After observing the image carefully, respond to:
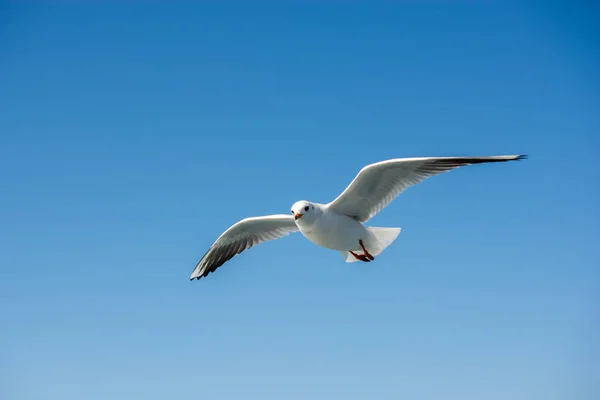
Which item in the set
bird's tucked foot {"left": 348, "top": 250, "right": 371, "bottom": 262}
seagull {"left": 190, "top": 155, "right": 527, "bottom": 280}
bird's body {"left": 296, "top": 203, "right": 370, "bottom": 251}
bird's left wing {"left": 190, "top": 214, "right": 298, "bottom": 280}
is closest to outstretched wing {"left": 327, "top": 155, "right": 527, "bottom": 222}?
seagull {"left": 190, "top": 155, "right": 527, "bottom": 280}

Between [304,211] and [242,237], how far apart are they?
8.27 ft

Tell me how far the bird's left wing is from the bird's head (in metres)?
1.27

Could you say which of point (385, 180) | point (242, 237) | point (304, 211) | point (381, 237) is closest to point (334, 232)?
point (304, 211)

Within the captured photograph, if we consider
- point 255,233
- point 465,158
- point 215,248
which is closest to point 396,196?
point 465,158

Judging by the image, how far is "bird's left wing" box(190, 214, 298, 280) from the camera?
32.7ft

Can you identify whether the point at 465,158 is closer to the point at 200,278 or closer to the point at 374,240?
the point at 374,240

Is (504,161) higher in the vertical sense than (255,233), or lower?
lower

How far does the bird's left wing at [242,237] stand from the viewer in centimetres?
995

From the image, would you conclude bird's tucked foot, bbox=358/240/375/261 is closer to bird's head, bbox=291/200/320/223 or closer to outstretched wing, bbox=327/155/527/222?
outstretched wing, bbox=327/155/527/222

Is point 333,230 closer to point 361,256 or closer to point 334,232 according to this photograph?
point 334,232

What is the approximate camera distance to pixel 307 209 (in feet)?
27.2

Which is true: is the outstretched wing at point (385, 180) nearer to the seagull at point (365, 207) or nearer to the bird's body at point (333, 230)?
the seagull at point (365, 207)

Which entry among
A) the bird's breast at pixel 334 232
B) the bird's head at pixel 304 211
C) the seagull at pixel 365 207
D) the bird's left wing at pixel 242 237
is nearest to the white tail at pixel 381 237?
the seagull at pixel 365 207

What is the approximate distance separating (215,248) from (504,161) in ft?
16.4
